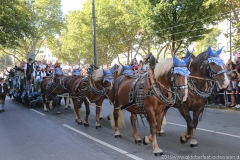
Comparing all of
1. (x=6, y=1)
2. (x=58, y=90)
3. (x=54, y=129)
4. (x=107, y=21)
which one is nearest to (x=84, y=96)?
(x=54, y=129)

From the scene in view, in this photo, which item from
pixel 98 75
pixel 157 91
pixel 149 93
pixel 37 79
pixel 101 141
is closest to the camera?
pixel 157 91

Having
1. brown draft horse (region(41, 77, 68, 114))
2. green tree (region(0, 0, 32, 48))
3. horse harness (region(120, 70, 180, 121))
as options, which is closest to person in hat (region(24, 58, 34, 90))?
brown draft horse (region(41, 77, 68, 114))

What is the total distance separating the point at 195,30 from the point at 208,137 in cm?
1432

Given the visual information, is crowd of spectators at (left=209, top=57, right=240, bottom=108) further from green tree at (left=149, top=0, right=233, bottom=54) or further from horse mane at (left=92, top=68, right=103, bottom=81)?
green tree at (left=149, top=0, right=233, bottom=54)

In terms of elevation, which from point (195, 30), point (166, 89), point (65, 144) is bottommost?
point (65, 144)

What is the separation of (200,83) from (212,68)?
479 mm

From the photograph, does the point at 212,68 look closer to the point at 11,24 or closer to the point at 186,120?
the point at 186,120

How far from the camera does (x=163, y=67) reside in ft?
19.2

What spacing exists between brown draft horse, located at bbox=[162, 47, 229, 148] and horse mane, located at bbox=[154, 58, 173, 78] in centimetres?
96

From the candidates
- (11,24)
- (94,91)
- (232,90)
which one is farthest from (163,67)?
(11,24)

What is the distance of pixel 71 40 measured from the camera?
42531mm

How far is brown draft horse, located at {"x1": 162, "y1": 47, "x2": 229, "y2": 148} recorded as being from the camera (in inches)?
245

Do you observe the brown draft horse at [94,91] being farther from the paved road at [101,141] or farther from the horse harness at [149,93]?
the horse harness at [149,93]

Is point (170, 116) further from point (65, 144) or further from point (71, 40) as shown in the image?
point (71, 40)
